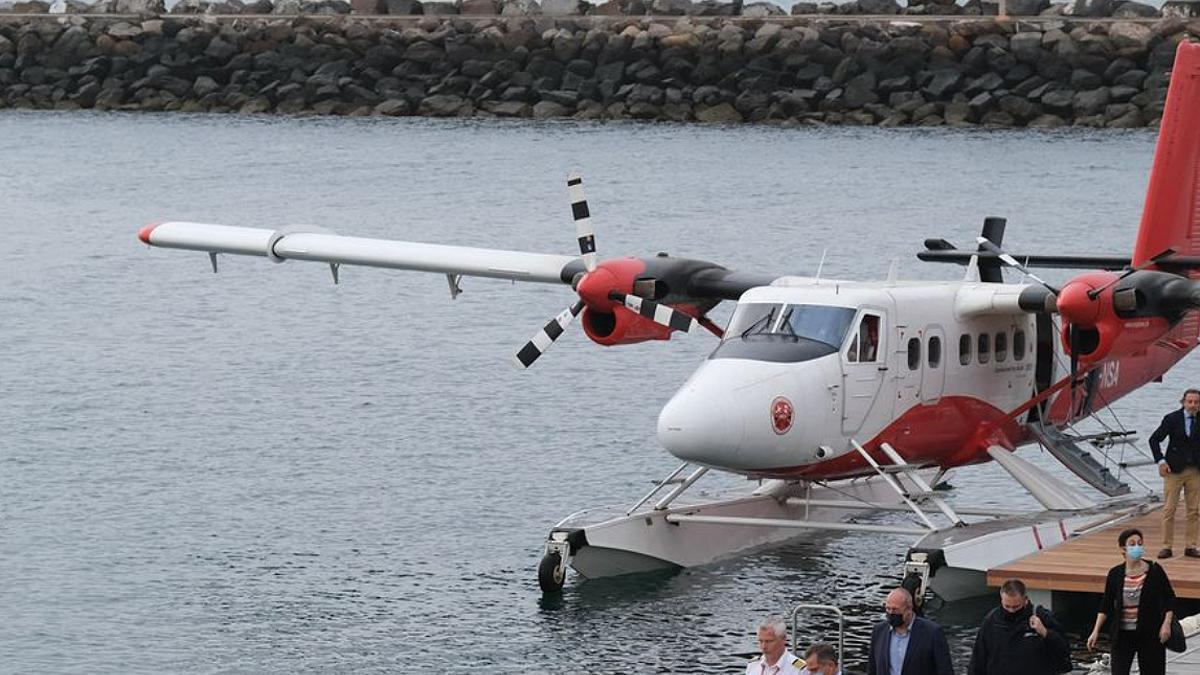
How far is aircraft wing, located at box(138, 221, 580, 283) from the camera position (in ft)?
82.3

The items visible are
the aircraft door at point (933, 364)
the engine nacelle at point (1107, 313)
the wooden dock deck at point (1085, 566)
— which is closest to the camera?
the wooden dock deck at point (1085, 566)

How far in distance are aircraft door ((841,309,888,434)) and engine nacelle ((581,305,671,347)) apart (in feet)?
8.24

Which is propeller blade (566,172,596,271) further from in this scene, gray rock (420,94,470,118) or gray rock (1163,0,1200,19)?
gray rock (420,94,470,118)

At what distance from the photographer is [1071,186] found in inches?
2643

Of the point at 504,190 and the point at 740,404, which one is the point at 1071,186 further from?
the point at 740,404

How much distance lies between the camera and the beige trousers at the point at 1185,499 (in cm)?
2050

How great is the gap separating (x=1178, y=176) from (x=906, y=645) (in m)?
12.0

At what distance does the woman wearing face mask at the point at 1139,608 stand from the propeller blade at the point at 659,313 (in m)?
7.83

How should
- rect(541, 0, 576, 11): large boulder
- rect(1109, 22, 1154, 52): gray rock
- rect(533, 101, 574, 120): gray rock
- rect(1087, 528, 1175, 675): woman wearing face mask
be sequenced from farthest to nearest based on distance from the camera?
rect(541, 0, 576, 11): large boulder, rect(533, 101, 574, 120): gray rock, rect(1109, 22, 1154, 52): gray rock, rect(1087, 528, 1175, 675): woman wearing face mask

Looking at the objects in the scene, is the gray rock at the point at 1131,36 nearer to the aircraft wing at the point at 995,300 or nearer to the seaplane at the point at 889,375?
the seaplane at the point at 889,375

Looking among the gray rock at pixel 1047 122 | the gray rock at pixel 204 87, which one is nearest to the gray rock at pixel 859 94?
the gray rock at pixel 1047 122

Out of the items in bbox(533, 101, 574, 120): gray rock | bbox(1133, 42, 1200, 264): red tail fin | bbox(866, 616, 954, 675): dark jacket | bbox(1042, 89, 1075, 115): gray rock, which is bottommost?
bbox(533, 101, 574, 120): gray rock

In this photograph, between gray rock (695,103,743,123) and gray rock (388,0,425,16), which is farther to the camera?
gray rock (388,0,425,16)

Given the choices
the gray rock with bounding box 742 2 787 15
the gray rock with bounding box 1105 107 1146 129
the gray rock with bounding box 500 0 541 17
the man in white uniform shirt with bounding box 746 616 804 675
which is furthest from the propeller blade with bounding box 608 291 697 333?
the gray rock with bounding box 500 0 541 17
